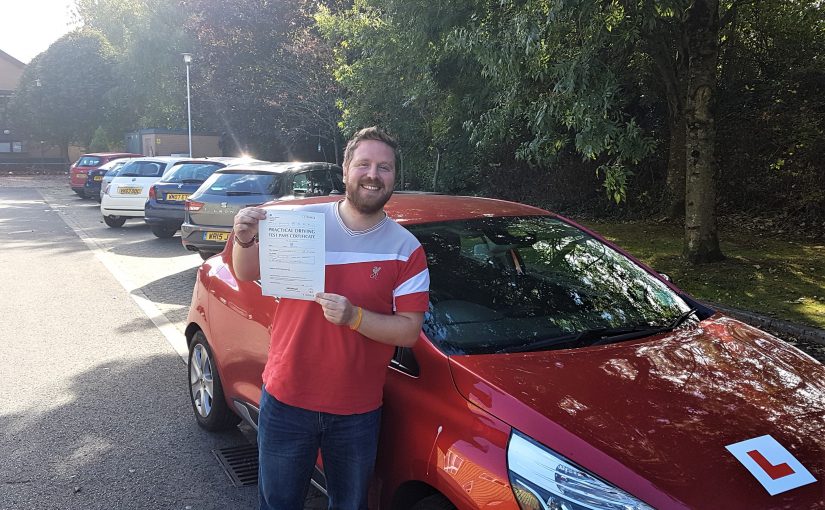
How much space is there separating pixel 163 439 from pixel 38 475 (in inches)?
28.3

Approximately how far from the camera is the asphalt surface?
3480 millimetres

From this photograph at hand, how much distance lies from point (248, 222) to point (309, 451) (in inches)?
32.7

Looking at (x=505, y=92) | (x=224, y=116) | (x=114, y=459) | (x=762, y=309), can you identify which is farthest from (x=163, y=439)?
(x=224, y=116)

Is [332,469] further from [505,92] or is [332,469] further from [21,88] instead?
[21,88]

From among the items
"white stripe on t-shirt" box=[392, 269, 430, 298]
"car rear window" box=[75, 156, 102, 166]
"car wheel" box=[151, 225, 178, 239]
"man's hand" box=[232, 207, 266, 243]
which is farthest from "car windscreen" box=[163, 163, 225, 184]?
"car rear window" box=[75, 156, 102, 166]

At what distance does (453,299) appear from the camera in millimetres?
2783

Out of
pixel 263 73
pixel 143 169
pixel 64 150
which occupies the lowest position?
pixel 64 150

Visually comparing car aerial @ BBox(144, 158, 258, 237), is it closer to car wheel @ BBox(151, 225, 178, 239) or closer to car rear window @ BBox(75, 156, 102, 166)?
car wheel @ BBox(151, 225, 178, 239)

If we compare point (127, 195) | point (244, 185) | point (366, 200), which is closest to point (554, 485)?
point (366, 200)

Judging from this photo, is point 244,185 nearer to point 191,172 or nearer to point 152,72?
point 191,172

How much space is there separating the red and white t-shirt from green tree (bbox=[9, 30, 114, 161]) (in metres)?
48.2

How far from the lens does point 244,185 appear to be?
32.3 ft

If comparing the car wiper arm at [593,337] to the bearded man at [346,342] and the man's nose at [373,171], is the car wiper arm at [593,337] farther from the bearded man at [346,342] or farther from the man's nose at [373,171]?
the man's nose at [373,171]

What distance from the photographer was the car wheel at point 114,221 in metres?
15.2
